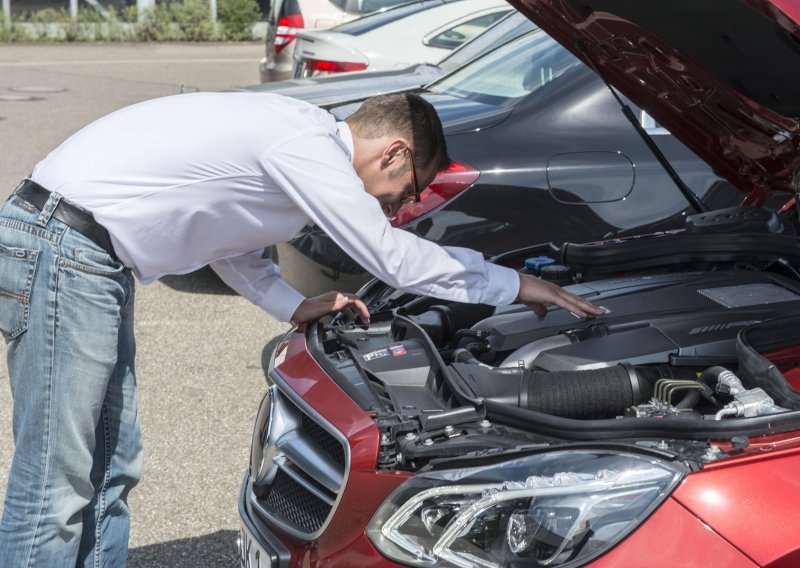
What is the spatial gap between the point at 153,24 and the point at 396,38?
1396 centimetres

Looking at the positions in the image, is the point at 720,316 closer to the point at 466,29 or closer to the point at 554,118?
the point at 554,118

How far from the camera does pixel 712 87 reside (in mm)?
3092

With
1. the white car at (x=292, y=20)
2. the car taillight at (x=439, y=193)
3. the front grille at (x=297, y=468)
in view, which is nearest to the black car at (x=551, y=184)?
the car taillight at (x=439, y=193)

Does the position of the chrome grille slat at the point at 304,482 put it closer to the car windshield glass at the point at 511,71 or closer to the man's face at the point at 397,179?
the man's face at the point at 397,179

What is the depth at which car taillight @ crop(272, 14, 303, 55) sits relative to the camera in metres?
9.79

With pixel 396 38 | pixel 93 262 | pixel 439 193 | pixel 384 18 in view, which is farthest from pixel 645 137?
pixel 384 18

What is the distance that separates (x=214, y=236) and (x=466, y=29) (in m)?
5.96

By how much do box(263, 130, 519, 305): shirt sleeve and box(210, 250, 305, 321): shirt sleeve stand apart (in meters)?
0.54

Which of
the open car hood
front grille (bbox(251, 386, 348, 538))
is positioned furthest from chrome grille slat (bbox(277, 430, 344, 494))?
the open car hood

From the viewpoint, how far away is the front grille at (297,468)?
2367 millimetres

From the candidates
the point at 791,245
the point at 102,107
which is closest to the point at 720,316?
the point at 791,245

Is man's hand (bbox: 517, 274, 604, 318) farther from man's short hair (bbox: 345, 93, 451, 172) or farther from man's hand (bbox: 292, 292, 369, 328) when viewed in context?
man's hand (bbox: 292, 292, 369, 328)

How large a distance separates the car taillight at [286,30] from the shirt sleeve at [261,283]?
6825mm

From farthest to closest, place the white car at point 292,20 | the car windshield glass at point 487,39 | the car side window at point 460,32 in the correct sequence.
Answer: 1. the white car at point 292,20
2. the car side window at point 460,32
3. the car windshield glass at point 487,39
